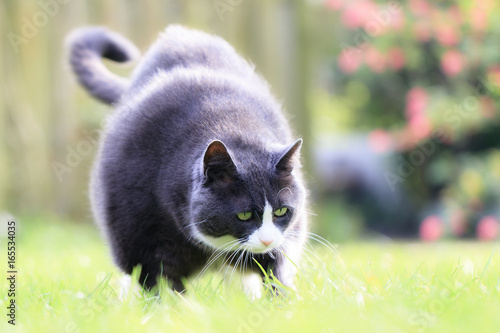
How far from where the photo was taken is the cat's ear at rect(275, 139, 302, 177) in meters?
2.15

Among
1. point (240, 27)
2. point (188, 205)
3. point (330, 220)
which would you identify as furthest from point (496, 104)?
point (188, 205)

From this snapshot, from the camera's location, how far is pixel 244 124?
2363 millimetres

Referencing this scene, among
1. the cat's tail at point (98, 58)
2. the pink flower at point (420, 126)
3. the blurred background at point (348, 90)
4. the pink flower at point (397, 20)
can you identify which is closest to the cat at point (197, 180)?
the cat's tail at point (98, 58)

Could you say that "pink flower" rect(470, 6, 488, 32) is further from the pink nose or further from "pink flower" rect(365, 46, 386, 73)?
the pink nose

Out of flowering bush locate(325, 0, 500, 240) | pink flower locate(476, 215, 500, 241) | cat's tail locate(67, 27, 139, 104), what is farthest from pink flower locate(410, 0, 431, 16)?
cat's tail locate(67, 27, 139, 104)

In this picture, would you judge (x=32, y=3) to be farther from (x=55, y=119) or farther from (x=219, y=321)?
(x=219, y=321)

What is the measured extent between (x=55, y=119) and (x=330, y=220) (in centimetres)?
Result: 294

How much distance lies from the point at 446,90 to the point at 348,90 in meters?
1.56

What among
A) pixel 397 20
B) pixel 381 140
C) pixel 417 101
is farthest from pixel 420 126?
pixel 397 20

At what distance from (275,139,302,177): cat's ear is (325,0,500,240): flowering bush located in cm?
398

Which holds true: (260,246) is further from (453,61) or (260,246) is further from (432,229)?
(453,61)

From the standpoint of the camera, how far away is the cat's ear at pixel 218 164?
207 centimetres

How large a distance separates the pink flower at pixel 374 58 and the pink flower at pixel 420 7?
0.56 metres

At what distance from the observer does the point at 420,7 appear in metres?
5.92
